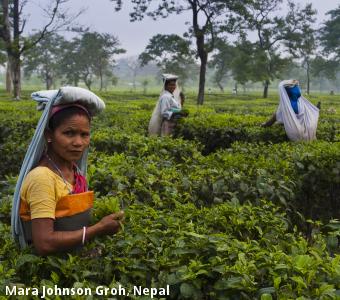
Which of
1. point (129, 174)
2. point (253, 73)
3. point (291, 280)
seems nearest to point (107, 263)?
point (291, 280)

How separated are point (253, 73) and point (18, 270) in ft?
119

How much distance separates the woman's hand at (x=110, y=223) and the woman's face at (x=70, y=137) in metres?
0.41

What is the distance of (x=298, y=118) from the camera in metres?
6.54

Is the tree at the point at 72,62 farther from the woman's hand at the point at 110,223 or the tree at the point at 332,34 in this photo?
the woman's hand at the point at 110,223

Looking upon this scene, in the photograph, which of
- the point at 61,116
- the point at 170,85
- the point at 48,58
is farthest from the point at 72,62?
the point at 61,116

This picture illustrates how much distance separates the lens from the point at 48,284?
6.32ft

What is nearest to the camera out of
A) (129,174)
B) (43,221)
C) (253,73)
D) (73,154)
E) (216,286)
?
(216,286)

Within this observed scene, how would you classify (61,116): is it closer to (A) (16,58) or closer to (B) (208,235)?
(B) (208,235)

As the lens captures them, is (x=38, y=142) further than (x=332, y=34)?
No

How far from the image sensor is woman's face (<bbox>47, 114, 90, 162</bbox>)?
2.30m

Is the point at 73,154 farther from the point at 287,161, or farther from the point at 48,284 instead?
the point at 287,161

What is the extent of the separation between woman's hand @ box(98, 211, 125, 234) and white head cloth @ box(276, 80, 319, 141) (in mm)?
4807

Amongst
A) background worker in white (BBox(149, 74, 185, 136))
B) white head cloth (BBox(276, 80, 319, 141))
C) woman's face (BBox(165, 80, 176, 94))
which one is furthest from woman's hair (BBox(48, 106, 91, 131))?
woman's face (BBox(165, 80, 176, 94))

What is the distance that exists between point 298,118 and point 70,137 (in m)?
4.96
